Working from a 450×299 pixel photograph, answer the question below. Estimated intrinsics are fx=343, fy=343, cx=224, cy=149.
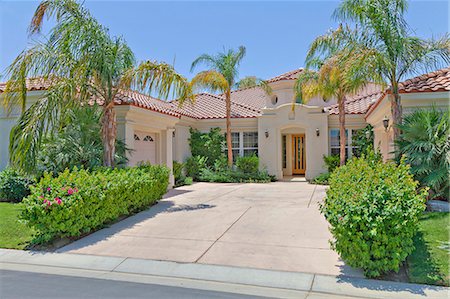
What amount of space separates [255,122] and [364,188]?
15.6 m

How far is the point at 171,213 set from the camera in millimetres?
10328

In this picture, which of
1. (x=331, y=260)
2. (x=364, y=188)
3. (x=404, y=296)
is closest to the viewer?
(x=404, y=296)

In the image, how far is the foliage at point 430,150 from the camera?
8.66 m

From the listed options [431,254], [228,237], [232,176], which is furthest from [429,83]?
[232,176]

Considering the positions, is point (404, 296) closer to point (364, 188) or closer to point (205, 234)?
point (364, 188)

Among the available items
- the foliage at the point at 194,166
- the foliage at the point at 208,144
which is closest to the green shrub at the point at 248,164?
the foliage at the point at 208,144

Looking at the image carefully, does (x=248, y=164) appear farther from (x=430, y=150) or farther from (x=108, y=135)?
(x=430, y=150)

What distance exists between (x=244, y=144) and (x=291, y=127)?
3.09 metres

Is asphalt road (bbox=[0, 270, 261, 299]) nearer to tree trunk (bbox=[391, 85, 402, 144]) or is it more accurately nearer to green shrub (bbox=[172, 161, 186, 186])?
tree trunk (bbox=[391, 85, 402, 144])

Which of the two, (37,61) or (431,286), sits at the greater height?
(37,61)

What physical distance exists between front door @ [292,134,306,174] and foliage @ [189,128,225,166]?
4879mm

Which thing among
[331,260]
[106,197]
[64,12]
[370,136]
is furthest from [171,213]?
[370,136]

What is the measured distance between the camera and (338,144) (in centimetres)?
2016

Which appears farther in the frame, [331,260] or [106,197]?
[106,197]
